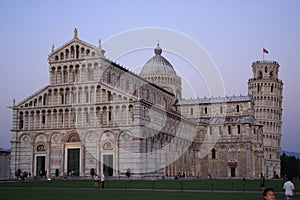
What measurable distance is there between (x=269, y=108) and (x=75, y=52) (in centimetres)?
6163

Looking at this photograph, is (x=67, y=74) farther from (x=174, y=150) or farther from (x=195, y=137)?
(x=195, y=137)

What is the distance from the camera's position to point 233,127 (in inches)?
3499

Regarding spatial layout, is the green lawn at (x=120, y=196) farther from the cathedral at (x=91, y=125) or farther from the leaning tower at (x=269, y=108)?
the leaning tower at (x=269, y=108)

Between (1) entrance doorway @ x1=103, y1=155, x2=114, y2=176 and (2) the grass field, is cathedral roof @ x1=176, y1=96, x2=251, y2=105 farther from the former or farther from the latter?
A: (2) the grass field

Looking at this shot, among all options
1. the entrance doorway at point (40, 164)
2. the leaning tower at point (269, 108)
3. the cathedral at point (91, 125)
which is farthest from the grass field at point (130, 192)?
the leaning tower at point (269, 108)

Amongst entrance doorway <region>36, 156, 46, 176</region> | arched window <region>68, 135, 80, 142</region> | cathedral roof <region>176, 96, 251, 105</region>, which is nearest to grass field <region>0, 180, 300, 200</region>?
arched window <region>68, 135, 80, 142</region>

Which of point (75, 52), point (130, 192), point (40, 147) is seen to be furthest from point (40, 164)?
point (130, 192)

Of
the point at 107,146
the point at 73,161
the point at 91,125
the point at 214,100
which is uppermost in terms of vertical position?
the point at 214,100

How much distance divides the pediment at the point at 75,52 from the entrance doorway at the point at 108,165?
14106 millimetres

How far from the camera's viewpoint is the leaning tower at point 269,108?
109 metres

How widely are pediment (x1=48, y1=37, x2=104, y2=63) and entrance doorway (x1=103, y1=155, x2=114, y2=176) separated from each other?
14106mm

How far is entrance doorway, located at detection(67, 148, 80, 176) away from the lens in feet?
203

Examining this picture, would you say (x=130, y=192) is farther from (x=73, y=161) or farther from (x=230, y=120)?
(x=230, y=120)

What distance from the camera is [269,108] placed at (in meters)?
110
